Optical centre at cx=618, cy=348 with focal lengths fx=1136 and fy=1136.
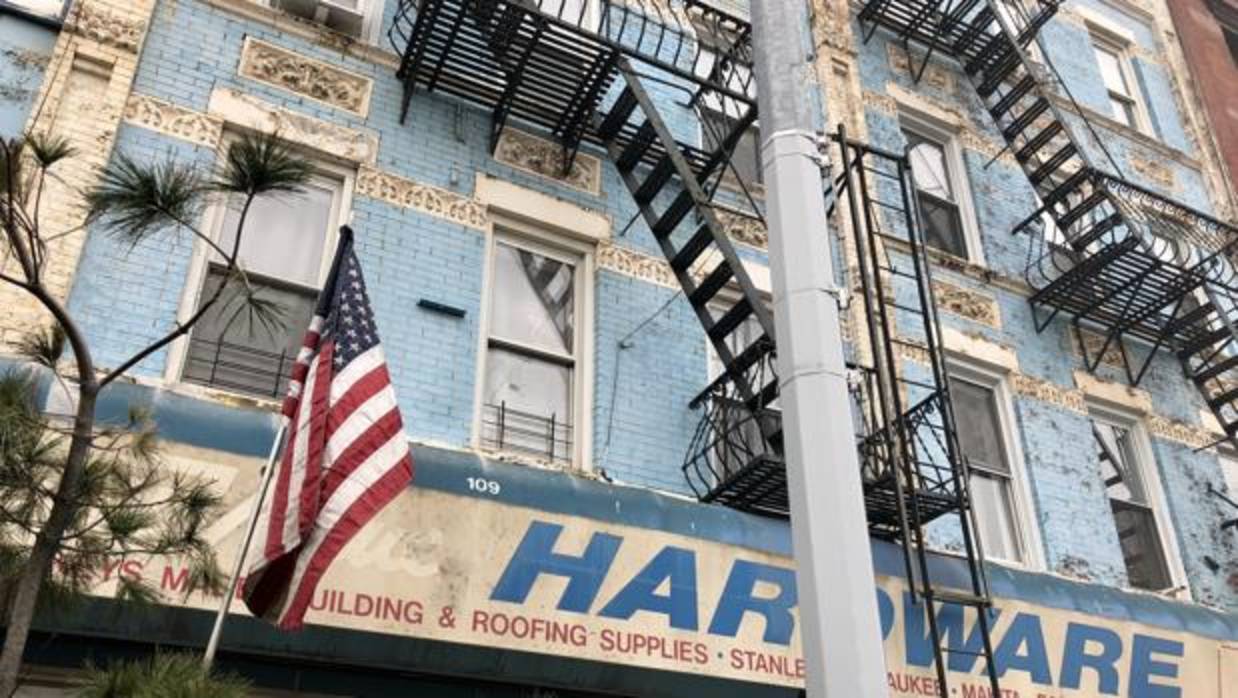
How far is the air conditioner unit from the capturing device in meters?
9.08

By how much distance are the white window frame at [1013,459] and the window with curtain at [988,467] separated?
0.02m

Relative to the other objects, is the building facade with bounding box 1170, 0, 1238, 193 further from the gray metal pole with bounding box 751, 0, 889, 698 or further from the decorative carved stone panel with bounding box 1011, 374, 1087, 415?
the gray metal pole with bounding box 751, 0, 889, 698

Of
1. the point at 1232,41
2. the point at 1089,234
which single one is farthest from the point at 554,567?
the point at 1232,41

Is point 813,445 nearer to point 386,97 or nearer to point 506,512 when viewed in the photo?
point 506,512

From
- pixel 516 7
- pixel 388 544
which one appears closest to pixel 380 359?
pixel 388 544

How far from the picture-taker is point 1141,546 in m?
11.0

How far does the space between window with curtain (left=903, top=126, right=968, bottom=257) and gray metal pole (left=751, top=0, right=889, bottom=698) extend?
772 cm

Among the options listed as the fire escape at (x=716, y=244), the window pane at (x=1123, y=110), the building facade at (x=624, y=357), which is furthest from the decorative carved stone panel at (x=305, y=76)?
the window pane at (x=1123, y=110)

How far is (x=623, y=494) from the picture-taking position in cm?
765

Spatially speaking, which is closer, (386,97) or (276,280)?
(276,280)

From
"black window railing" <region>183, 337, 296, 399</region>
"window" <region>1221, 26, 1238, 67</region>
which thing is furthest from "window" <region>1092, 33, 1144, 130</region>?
"black window railing" <region>183, 337, 296, 399</region>

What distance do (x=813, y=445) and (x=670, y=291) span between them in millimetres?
5861

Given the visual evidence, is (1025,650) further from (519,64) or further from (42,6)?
(42,6)

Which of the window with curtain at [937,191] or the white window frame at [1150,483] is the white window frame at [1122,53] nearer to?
the window with curtain at [937,191]
